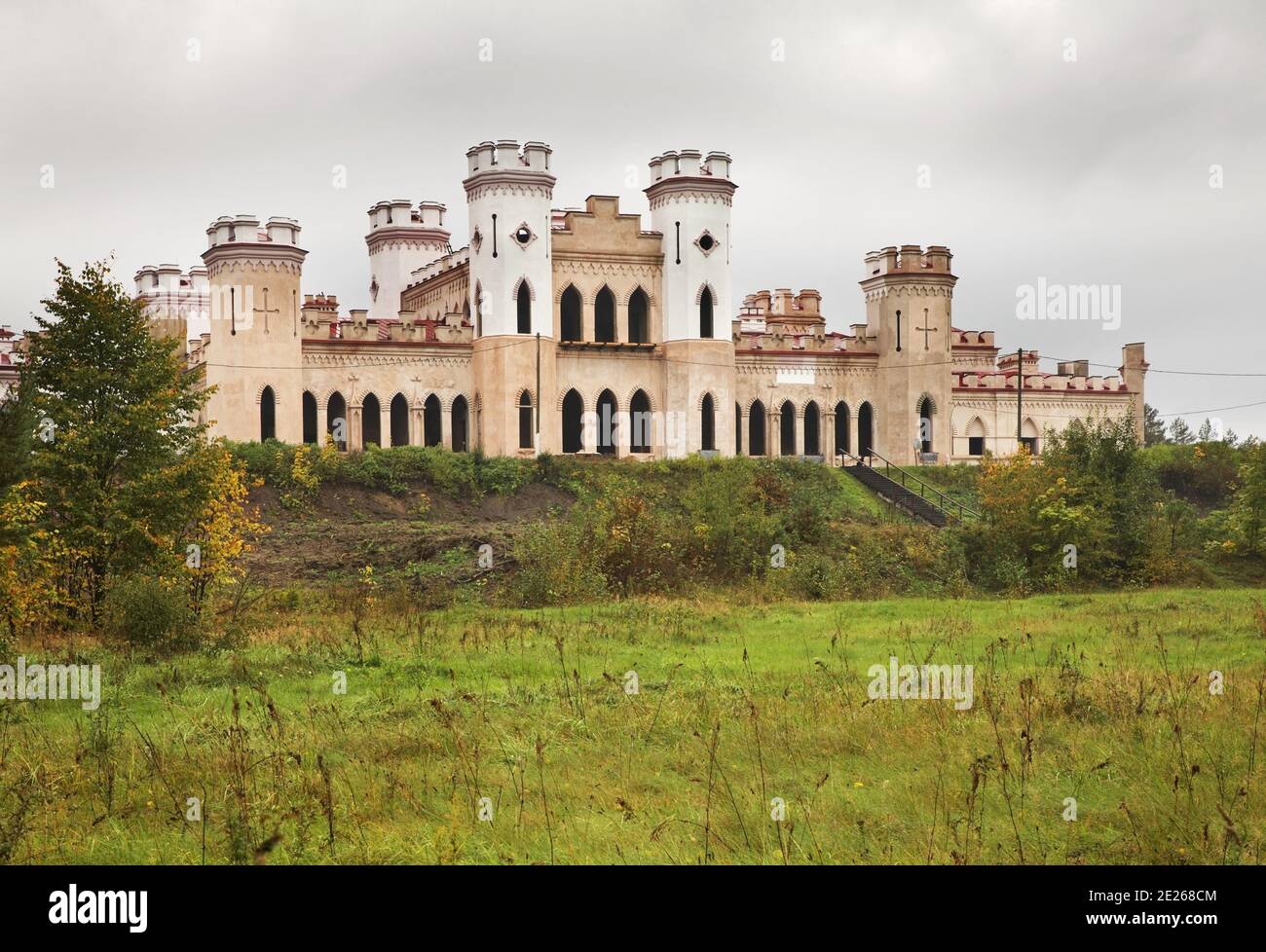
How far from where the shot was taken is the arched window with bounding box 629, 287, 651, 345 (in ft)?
164

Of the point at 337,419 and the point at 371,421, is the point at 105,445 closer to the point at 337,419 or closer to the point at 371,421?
the point at 337,419

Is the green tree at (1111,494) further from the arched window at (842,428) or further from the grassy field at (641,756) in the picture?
the arched window at (842,428)

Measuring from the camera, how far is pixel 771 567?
31844 millimetres

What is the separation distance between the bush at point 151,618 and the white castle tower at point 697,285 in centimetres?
3091

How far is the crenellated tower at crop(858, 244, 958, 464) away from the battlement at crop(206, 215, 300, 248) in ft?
71.5

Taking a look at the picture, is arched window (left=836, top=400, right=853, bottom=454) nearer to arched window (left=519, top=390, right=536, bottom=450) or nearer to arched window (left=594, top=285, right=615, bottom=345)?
arched window (left=594, top=285, right=615, bottom=345)

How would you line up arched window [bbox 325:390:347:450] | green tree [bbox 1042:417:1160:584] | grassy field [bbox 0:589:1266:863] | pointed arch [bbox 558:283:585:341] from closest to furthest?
grassy field [bbox 0:589:1266:863]
green tree [bbox 1042:417:1160:584]
arched window [bbox 325:390:347:450]
pointed arch [bbox 558:283:585:341]

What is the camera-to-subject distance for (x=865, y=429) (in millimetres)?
53562

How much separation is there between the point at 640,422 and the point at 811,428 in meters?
7.69

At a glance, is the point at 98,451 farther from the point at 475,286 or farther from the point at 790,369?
the point at 790,369

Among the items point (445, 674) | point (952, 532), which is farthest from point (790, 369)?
point (445, 674)

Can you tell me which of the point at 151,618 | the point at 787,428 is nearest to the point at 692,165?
the point at 787,428

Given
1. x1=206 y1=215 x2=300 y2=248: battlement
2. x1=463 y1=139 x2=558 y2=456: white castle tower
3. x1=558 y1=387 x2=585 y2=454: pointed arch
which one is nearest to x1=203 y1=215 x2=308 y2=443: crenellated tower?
x1=206 y1=215 x2=300 y2=248: battlement
